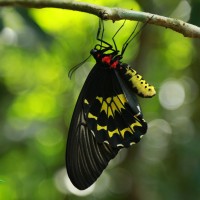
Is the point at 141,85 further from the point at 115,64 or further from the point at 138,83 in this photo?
the point at 115,64

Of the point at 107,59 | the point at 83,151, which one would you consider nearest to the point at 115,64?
the point at 107,59

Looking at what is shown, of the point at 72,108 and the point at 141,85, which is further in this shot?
the point at 72,108

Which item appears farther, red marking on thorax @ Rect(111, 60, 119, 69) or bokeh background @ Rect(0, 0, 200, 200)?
bokeh background @ Rect(0, 0, 200, 200)

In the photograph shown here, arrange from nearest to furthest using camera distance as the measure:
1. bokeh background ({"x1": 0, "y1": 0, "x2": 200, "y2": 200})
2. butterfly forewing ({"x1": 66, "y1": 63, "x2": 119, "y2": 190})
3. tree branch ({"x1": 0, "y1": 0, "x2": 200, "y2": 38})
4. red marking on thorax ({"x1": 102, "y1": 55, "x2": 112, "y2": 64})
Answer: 1. tree branch ({"x1": 0, "y1": 0, "x2": 200, "y2": 38})
2. butterfly forewing ({"x1": 66, "y1": 63, "x2": 119, "y2": 190})
3. red marking on thorax ({"x1": 102, "y1": 55, "x2": 112, "y2": 64})
4. bokeh background ({"x1": 0, "y1": 0, "x2": 200, "y2": 200})

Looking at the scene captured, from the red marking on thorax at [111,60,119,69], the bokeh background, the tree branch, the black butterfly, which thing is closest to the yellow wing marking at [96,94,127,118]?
the black butterfly

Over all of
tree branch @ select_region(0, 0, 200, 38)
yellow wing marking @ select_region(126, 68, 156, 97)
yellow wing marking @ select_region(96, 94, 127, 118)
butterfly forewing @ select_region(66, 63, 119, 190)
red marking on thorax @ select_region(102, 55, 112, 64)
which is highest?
tree branch @ select_region(0, 0, 200, 38)

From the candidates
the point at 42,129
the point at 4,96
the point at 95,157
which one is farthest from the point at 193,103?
the point at 95,157

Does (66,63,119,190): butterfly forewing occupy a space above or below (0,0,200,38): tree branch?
below

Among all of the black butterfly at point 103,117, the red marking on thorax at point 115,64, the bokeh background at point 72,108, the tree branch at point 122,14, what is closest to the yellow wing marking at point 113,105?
the black butterfly at point 103,117

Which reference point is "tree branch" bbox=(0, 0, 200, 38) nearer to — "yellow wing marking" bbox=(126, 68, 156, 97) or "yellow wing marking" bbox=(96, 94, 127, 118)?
"yellow wing marking" bbox=(126, 68, 156, 97)
